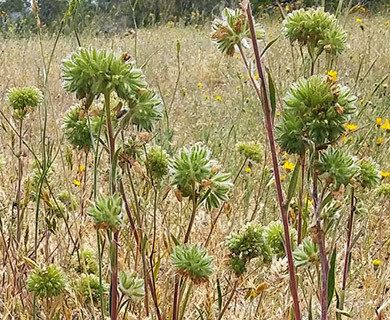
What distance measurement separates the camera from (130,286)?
0.76 meters

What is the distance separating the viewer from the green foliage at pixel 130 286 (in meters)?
0.74

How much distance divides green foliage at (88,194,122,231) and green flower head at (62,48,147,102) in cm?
13

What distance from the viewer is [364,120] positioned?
2775 millimetres

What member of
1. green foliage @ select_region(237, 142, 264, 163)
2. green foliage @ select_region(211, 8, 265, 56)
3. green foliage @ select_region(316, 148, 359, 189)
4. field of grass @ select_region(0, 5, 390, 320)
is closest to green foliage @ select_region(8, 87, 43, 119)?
field of grass @ select_region(0, 5, 390, 320)

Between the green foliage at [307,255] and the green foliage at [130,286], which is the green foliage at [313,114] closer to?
the green foliage at [307,255]

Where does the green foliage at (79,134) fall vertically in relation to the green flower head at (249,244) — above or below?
above

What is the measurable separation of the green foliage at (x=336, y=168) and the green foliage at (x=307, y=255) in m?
0.13

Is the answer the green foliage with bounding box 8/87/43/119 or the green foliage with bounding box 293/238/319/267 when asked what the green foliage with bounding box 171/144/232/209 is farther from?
the green foliage with bounding box 8/87/43/119

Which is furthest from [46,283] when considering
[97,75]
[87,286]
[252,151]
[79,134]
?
[252,151]

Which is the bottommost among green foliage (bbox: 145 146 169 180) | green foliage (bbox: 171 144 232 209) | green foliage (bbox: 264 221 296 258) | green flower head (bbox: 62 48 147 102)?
green foliage (bbox: 264 221 296 258)

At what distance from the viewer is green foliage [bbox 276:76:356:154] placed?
62 centimetres

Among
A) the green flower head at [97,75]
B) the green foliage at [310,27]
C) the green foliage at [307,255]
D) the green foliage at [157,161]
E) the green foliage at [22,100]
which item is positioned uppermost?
the green foliage at [310,27]

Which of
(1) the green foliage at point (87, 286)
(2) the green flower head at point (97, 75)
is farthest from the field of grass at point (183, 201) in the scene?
(2) the green flower head at point (97, 75)

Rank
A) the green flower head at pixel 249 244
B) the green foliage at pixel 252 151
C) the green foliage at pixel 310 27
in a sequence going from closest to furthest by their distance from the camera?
1. the green foliage at pixel 310 27
2. the green flower head at pixel 249 244
3. the green foliage at pixel 252 151
